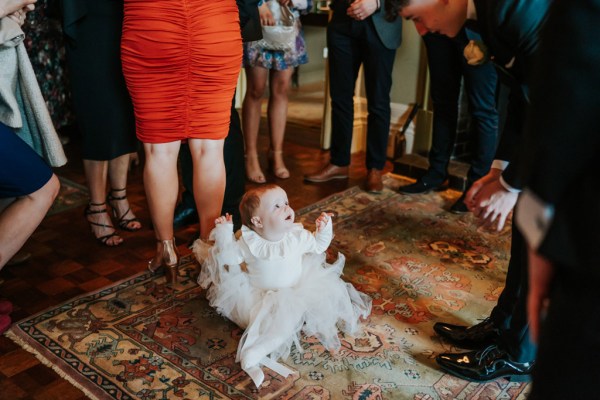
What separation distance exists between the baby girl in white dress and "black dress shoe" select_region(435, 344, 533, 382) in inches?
13.2

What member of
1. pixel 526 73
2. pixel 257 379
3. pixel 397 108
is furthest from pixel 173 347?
pixel 397 108

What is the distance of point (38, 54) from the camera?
2.53 meters

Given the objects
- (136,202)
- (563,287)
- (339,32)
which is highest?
(563,287)

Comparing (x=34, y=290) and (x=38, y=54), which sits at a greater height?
(x=38, y=54)

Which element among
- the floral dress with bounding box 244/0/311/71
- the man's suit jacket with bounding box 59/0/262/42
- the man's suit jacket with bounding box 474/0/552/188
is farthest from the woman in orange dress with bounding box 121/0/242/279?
the floral dress with bounding box 244/0/311/71

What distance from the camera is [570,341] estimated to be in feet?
2.49

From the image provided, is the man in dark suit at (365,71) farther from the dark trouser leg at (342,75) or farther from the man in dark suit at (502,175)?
the man in dark suit at (502,175)

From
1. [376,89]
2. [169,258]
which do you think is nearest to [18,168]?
[169,258]

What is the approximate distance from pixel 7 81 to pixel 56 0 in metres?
0.44

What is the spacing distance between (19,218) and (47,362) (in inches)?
18.7

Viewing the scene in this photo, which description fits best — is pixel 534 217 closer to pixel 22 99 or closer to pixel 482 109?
pixel 22 99

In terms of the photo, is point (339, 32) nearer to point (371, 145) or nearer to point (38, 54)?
point (371, 145)

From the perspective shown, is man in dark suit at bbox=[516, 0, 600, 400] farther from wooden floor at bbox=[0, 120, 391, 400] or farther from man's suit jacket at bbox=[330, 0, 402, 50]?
man's suit jacket at bbox=[330, 0, 402, 50]

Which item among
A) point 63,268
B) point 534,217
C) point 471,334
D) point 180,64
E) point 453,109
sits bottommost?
point 63,268
